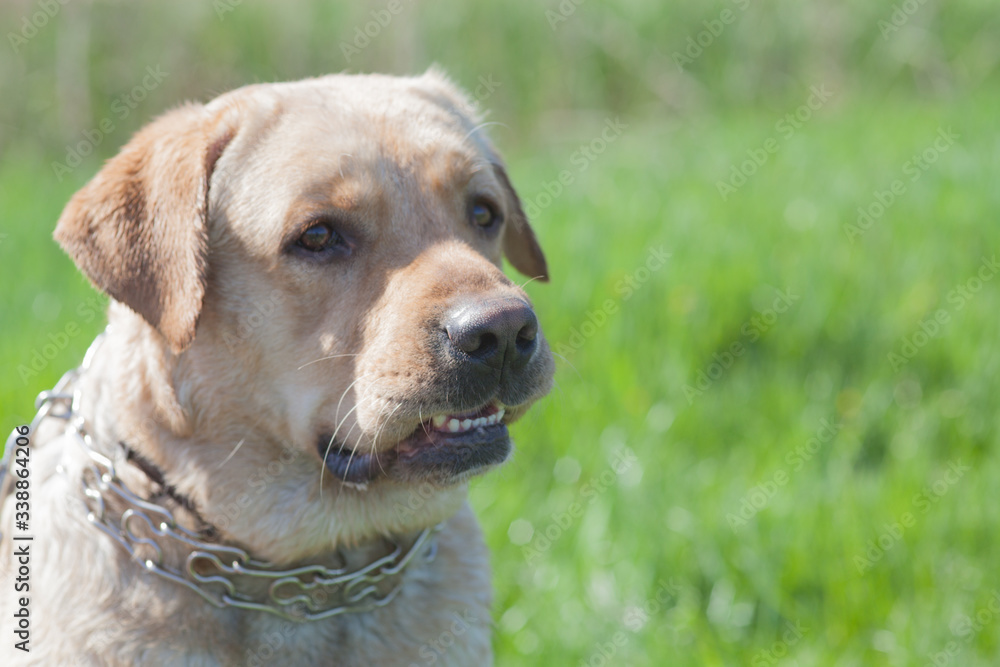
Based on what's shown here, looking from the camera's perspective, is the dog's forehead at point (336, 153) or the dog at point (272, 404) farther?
the dog's forehead at point (336, 153)

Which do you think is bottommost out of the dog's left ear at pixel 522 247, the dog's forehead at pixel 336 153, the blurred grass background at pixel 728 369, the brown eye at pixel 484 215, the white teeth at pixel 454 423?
the blurred grass background at pixel 728 369

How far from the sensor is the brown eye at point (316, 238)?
9.77 feet

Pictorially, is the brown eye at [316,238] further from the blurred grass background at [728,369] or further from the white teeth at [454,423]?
the blurred grass background at [728,369]

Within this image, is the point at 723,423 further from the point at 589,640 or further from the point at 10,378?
the point at 10,378

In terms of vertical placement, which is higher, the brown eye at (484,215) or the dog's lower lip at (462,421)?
the brown eye at (484,215)

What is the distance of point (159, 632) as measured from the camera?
2.77 m

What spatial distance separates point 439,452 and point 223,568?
690 mm

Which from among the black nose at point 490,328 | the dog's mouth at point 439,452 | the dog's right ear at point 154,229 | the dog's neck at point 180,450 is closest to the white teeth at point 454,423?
the dog's mouth at point 439,452

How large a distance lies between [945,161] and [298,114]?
20.2ft

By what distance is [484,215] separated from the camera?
11.2 feet

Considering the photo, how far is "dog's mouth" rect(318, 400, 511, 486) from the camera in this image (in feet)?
9.33

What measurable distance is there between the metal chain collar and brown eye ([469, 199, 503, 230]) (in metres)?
1.05

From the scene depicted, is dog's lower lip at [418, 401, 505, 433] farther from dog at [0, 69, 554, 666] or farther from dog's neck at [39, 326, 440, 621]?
dog's neck at [39, 326, 440, 621]

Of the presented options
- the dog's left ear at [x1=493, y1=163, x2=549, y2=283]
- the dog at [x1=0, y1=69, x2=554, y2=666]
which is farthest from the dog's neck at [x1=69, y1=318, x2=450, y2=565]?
the dog's left ear at [x1=493, y1=163, x2=549, y2=283]
